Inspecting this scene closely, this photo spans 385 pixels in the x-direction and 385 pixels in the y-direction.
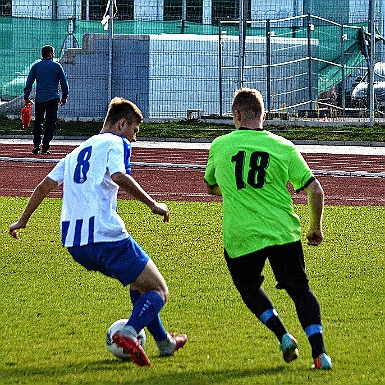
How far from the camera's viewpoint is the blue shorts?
5.76 metres

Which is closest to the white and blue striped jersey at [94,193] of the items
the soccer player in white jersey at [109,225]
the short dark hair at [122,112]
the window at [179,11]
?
the soccer player in white jersey at [109,225]

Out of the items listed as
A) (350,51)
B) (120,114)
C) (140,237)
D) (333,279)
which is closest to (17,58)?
(350,51)

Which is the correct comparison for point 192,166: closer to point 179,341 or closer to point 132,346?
point 179,341

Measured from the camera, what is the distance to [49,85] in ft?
66.1

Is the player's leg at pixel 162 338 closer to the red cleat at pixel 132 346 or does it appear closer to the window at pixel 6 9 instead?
the red cleat at pixel 132 346

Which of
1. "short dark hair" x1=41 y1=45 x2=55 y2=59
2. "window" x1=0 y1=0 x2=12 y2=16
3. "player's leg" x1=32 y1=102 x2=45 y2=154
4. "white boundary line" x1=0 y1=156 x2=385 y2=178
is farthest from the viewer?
"window" x1=0 y1=0 x2=12 y2=16

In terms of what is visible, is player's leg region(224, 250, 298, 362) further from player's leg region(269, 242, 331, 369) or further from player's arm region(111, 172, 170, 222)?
player's arm region(111, 172, 170, 222)

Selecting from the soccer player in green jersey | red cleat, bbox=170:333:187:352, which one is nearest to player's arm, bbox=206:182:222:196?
the soccer player in green jersey

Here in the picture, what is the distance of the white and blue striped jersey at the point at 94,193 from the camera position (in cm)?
577

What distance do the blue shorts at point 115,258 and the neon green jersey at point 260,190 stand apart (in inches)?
21.0

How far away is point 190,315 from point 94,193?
169 centimetres

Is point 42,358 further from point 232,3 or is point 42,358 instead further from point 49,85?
point 232,3

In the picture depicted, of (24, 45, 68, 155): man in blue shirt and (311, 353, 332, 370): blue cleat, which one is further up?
(24, 45, 68, 155): man in blue shirt

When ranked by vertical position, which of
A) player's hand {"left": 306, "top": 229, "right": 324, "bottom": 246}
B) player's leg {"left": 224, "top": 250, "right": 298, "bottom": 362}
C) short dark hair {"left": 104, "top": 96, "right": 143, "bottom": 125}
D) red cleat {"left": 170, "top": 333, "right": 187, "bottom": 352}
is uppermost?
short dark hair {"left": 104, "top": 96, "right": 143, "bottom": 125}
